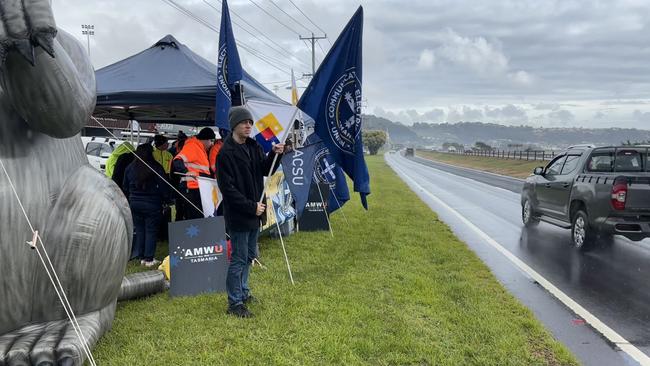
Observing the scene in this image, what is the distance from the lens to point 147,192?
6.98 metres

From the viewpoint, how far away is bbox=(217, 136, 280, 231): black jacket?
14.8ft

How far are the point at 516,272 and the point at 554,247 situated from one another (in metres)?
2.29

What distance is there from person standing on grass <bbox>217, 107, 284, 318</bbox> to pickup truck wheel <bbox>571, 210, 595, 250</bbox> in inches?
245

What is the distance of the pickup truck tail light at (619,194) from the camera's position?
25.9ft

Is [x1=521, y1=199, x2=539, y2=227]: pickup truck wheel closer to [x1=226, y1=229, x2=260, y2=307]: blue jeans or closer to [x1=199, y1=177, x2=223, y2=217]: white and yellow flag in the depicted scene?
[x1=199, y1=177, x2=223, y2=217]: white and yellow flag

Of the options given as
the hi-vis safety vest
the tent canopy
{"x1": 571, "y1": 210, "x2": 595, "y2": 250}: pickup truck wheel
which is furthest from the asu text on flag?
{"x1": 571, "y1": 210, "x2": 595, "y2": 250}: pickup truck wheel

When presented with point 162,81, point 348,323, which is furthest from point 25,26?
point 162,81

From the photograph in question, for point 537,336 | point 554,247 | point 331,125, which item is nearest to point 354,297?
point 537,336

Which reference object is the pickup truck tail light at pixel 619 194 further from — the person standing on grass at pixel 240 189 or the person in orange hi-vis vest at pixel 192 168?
the person in orange hi-vis vest at pixel 192 168

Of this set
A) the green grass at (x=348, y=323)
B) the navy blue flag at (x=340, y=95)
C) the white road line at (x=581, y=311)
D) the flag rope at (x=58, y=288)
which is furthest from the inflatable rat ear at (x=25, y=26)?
the white road line at (x=581, y=311)

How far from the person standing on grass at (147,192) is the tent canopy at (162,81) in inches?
41.2

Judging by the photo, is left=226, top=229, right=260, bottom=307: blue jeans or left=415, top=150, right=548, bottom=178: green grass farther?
left=415, top=150, right=548, bottom=178: green grass

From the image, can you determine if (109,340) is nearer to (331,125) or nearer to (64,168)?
(64,168)

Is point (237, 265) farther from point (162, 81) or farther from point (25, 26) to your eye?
point (162, 81)
